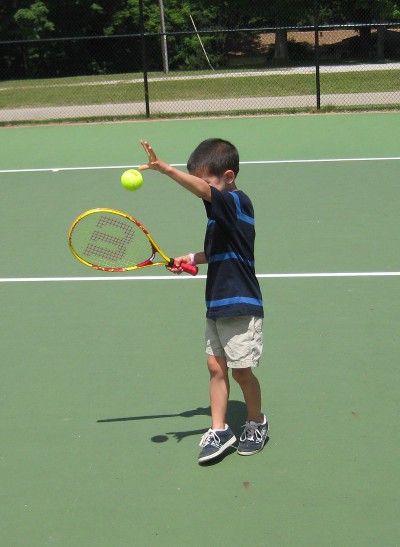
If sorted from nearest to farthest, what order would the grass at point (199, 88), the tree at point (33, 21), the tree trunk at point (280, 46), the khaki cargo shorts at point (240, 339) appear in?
the khaki cargo shorts at point (240, 339) < the grass at point (199, 88) < the tree trunk at point (280, 46) < the tree at point (33, 21)

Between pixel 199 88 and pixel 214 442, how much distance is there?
59.5 feet

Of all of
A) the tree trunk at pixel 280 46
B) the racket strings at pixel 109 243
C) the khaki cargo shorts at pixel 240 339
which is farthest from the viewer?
the tree trunk at pixel 280 46

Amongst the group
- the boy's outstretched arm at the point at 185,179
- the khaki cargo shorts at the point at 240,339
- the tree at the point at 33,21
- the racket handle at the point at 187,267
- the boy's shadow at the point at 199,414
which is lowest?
the boy's shadow at the point at 199,414

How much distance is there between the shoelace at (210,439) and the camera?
440 cm

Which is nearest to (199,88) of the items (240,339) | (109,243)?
(109,243)

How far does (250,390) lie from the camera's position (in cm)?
447

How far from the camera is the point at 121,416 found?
4.90 metres

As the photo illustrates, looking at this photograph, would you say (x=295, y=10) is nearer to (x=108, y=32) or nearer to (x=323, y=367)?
(x=108, y=32)

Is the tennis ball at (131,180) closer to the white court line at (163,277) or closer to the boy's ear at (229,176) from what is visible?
the boy's ear at (229,176)

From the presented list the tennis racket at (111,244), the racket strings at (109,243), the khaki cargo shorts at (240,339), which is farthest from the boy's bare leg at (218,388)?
the racket strings at (109,243)

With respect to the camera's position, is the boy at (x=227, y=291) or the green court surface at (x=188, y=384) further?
the boy at (x=227, y=291)

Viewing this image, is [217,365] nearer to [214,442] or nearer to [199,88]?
[214,442]

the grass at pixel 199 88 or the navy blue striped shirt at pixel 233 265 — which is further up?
the navy blue striped shirt at pixel 233 265

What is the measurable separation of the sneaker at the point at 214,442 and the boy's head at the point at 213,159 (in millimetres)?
1246
